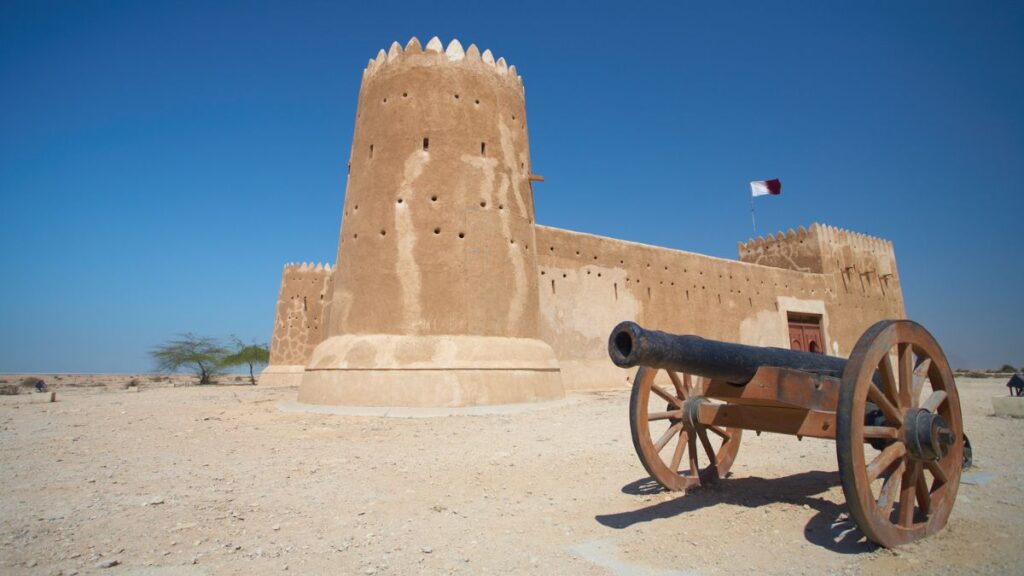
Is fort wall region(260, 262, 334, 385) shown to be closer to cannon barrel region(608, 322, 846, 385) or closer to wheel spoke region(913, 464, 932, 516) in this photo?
cannon barrel region(608, 322, 846, 385)

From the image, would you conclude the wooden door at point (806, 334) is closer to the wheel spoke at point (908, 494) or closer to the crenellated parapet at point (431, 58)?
the crenellated parapet at point (431, 58)

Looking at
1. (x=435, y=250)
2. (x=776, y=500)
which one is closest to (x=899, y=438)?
(x=776, y=500)

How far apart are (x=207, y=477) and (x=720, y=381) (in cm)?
411

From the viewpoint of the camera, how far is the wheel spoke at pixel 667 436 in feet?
13.1

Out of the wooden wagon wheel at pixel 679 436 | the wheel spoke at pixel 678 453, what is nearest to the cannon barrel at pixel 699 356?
the wooden wagon wheel at pixel 679 436

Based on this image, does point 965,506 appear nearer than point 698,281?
Yes

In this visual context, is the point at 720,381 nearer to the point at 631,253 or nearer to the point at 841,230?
the point at 631,253

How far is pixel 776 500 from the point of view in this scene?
3.80 m

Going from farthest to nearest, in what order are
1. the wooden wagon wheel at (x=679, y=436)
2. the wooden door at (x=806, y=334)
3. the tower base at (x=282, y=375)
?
1. the tower base at (x=282, y=375)
2. the wooden door at (x=806, y=334)
3. the wooden wagon wheel at (x=679, y=436)

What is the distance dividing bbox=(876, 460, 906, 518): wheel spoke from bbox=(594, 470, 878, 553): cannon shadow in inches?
8.1

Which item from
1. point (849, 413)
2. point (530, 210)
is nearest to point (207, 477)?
point (849, 413)

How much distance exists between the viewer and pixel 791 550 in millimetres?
2879

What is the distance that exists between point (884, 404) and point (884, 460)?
0.29m

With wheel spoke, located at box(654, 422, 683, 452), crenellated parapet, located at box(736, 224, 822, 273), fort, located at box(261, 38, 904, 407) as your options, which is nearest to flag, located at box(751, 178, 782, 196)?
crenellated parapet, located at box(736, 224, 822, 273)
